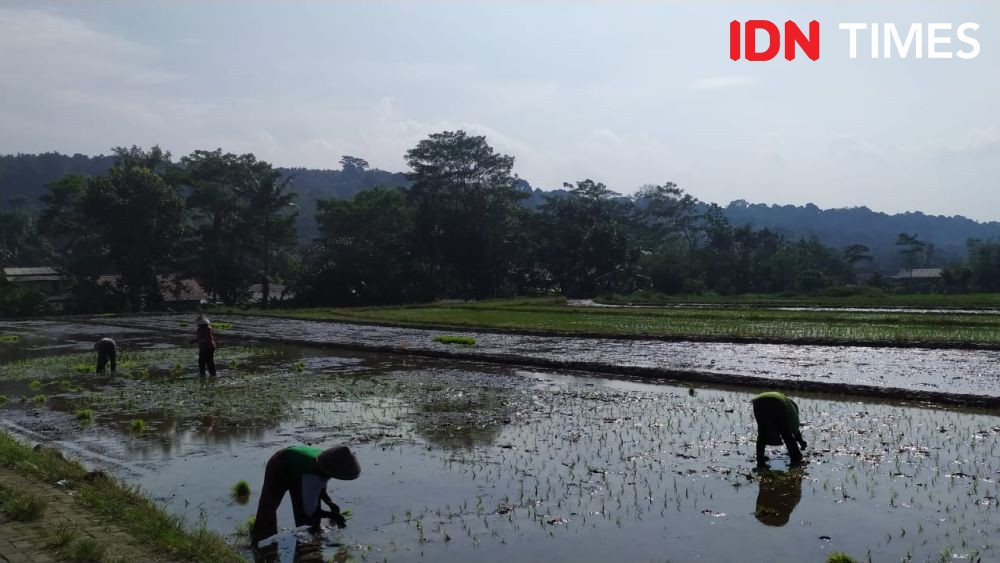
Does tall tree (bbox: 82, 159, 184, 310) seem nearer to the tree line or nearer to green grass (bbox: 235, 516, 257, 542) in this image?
the tree line

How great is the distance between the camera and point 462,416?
1312 cm

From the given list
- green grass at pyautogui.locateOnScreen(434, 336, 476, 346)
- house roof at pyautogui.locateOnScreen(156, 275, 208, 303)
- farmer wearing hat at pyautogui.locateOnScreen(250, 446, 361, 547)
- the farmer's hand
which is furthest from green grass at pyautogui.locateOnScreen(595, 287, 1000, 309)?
farmer wearing hat at pyautogui.locateOnScreen(250, 446, 361, 547)

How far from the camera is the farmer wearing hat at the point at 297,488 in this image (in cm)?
680

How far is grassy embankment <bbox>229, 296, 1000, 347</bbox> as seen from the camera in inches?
914

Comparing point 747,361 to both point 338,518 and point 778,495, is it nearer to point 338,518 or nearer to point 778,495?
point 778,495

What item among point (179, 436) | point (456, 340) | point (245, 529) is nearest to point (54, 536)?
point (245, 529)

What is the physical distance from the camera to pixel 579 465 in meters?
9.49

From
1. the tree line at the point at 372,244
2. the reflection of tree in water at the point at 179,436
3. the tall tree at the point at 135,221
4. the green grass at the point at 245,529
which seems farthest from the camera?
the tree line at the point at 372,244

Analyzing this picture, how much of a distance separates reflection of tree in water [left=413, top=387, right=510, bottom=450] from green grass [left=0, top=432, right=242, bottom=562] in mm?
4258

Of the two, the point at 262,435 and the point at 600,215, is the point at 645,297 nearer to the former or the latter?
the point at 600,215

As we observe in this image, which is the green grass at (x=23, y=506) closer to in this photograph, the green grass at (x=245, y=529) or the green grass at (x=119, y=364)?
the green grass at (x=245, y=529)

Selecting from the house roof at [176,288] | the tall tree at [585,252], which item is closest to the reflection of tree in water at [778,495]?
the house roof at [176,288]

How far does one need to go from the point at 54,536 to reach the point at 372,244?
5382cm

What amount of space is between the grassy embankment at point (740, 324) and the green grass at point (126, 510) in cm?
1959
